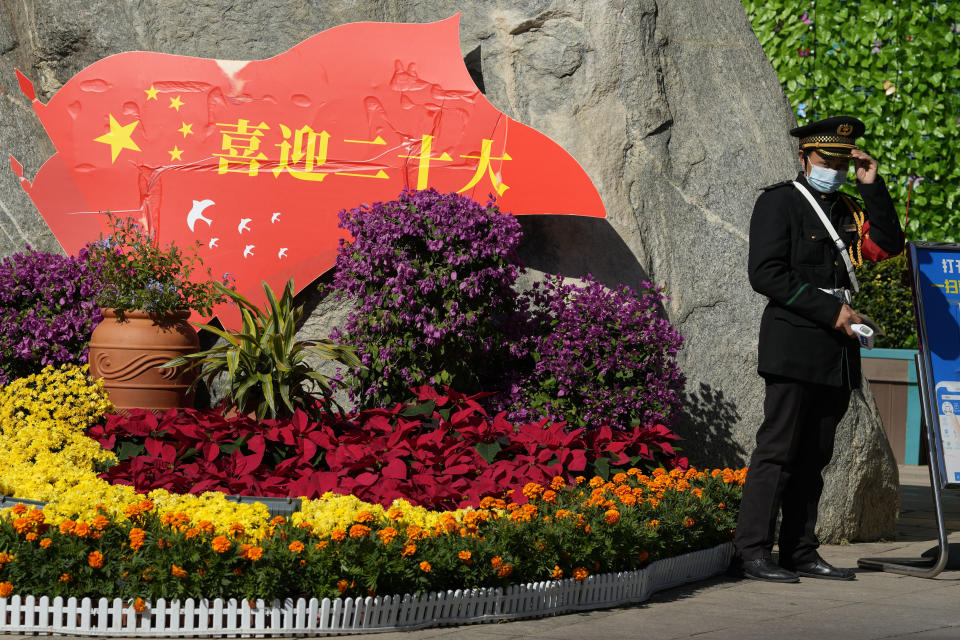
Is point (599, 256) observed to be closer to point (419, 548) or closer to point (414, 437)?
point (414, 437)

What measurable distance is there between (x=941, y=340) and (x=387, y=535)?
2.96m

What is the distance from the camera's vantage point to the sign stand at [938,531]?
16.8 feet

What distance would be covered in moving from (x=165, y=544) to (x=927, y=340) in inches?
142

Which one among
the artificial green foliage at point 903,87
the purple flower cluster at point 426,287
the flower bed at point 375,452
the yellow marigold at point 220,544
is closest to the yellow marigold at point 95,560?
the yellow marigold at point 220,544

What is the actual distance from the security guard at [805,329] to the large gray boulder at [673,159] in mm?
1219

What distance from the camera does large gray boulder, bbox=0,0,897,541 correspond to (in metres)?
6.48

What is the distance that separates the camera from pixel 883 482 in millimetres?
6402

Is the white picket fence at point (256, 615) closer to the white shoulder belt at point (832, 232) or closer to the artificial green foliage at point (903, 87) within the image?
the white shoulder belt at point (832, 232)

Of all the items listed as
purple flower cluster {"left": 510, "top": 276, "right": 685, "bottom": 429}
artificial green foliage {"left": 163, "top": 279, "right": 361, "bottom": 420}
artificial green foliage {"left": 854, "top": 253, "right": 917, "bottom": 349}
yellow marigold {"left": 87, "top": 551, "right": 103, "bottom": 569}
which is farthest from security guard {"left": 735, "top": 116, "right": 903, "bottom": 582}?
artificial green foliage {"left": 854, "top": 253, "right": 917, "bottom": 349}

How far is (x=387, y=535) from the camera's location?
13.2 feet

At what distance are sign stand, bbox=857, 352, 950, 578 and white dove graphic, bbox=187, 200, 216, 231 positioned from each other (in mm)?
4244

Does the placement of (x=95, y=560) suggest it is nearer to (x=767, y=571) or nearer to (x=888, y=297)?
(x=767, y=571)

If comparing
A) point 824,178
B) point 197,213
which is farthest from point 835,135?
point 197,213

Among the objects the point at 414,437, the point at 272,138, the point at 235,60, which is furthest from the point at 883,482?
the point at 235,60
